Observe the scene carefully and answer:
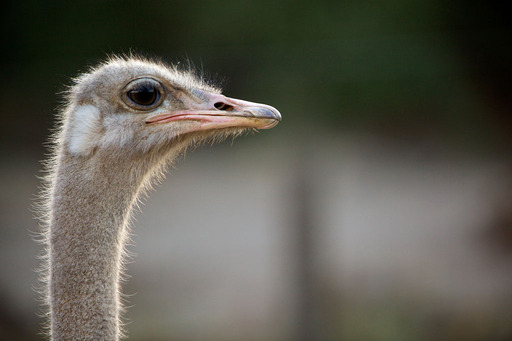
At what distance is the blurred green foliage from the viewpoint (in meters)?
5.96

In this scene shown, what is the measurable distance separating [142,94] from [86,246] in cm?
49

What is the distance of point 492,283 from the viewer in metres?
7.65

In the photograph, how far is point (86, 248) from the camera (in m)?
2.30

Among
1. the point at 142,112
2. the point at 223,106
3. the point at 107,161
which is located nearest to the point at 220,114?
the point at 223,106

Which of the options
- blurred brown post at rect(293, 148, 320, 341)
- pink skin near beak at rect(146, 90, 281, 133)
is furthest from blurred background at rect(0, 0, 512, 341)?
pink skin near beak at rect(146, 90, 281, 133)

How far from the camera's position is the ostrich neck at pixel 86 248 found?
226 cm

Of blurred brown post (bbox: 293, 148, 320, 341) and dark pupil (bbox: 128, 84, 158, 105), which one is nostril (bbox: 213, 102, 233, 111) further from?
blurred brown post (bbox: 293, 148, 320, 341)

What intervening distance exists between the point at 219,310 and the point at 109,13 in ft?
9.44

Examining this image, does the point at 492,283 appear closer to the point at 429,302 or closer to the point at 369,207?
the point at 429,302

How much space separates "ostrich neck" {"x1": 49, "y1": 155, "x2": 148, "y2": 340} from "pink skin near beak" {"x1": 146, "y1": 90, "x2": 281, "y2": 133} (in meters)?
0.25

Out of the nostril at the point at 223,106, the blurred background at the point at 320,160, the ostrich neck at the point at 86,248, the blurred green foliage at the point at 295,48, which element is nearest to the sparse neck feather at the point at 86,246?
the ostrich neck at the point at 86,248

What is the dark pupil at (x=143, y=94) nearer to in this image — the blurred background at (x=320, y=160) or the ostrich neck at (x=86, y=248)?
the ostrich neck at (x=86, y=248)

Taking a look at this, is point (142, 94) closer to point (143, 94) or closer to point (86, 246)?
point (143, 94)

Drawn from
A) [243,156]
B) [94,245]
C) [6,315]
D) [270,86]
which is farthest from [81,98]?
[243,156]
